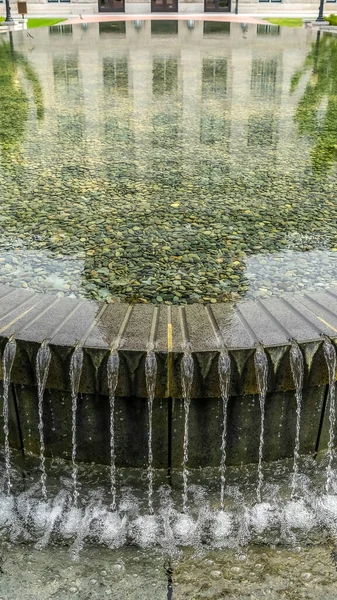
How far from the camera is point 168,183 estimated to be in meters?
7.52

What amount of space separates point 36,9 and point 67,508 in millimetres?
49458

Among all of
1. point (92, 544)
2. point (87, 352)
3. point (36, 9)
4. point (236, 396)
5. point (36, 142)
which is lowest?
point (92, 544)

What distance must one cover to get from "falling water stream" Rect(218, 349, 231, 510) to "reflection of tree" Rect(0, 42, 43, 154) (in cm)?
590

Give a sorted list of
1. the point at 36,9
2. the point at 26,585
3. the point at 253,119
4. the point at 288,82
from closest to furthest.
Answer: the point at 26,585 < the point at 253,119 < the point at 288,82 < the point at 36,9

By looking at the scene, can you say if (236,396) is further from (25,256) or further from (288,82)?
(288,82)

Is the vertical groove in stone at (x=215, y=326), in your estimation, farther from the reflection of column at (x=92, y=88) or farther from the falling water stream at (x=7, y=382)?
the reflection of column at (x=92, y=88)

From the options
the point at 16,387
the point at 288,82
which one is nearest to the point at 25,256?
the point at 16,387

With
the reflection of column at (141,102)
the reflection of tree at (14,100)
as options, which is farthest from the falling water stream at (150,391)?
the reflection of tree at (14,100)

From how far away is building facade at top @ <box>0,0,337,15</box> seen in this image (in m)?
47.6

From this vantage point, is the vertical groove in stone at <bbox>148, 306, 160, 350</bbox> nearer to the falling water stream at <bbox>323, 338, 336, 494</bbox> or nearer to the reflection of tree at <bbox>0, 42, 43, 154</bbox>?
the falling water stream at <bbox>323, 338, 336, 494</bbox>

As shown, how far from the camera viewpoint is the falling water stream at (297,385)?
163 inches

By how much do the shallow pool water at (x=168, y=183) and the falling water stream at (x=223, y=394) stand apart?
3.20 ft

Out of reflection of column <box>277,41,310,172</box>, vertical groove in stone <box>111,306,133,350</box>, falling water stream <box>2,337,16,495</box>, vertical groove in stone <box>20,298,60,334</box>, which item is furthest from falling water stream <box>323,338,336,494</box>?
reflection of column <box>277,41,310,172</box>

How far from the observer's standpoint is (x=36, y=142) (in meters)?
9.36
